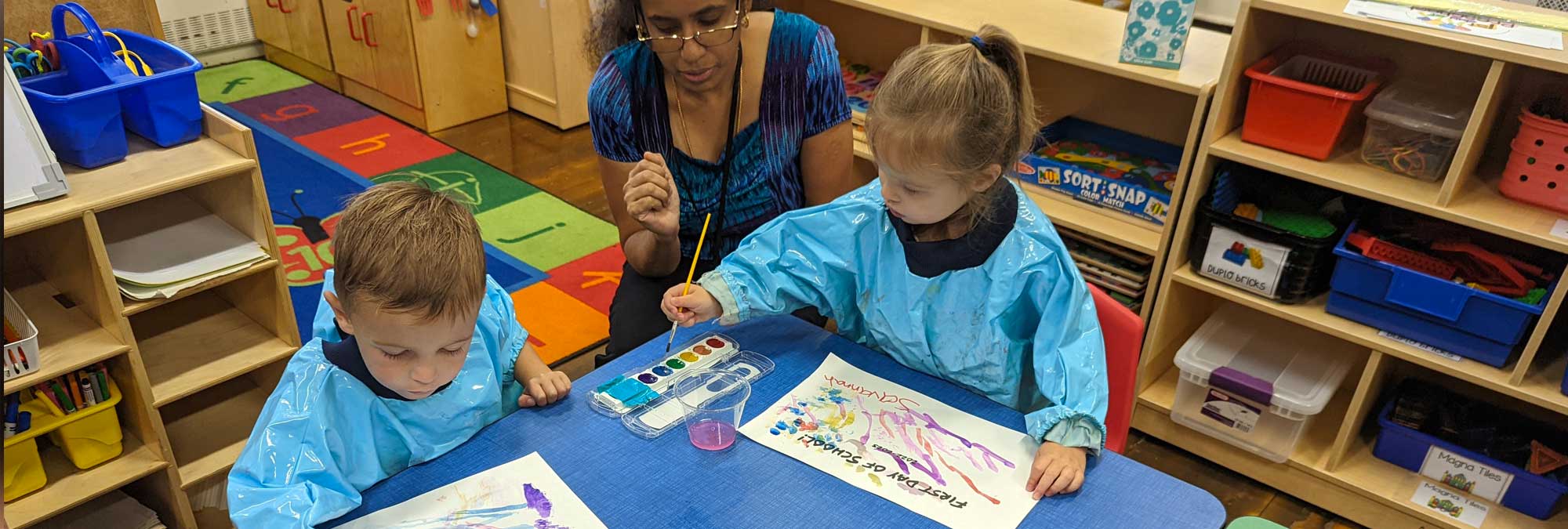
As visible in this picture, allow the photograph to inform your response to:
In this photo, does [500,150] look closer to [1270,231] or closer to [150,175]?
[150,175]

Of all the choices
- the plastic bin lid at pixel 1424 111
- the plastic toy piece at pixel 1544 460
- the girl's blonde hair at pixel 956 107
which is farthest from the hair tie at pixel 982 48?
the plastic toy piece at pixel 1544 460

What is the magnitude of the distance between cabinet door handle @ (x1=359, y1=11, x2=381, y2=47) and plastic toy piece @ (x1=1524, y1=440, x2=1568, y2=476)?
363 centimetres

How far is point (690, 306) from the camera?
1.38 m

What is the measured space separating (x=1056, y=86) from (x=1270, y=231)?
0.64 meters

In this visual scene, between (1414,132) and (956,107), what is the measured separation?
3.47 feet

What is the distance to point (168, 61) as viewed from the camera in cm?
177

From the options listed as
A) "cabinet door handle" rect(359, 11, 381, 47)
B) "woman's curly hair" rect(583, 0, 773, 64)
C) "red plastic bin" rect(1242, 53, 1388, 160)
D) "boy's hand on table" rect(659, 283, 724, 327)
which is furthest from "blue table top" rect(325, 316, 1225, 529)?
"cabinet door handle" rect(359, 11, 381, 47)

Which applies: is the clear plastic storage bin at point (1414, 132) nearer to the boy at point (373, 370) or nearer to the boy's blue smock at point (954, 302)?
the boy's blue smock at point (954, 302)

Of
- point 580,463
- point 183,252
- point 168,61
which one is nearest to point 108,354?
point 183,252

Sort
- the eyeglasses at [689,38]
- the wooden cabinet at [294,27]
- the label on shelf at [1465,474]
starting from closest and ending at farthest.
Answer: the eyeglasses at [689,38] < the label on shelf at [1465,474] < the wooden cabinet at [294,27]

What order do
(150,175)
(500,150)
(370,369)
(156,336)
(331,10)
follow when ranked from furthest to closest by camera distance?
(331,10)
(500,150)
(156,336)
(150,175)
(370,369)

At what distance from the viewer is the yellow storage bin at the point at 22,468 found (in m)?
1.68

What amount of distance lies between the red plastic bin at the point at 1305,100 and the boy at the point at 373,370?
1.40 m

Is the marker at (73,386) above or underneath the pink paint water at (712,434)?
underneath
